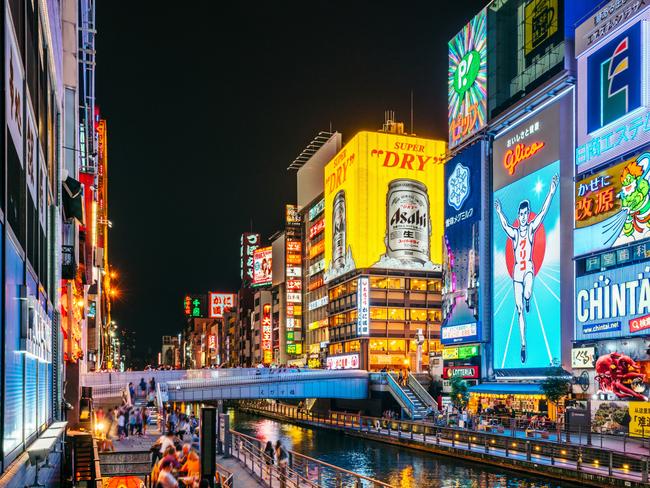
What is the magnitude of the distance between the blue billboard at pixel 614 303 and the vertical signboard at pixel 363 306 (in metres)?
47.0

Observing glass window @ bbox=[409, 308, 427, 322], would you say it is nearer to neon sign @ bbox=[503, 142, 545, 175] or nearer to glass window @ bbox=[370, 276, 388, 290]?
glass window @ bbox=[370, 276, 388, 290]

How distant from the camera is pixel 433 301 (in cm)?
10138

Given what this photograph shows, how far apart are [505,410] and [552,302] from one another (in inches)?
358

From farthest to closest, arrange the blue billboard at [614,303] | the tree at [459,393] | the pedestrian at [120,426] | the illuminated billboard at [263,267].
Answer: the illuminated billboard at [263,267] < the tree at [459,393] < the blue billboard at [614,303] < the pedestrian at [120,426]

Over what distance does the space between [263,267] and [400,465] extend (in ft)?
326

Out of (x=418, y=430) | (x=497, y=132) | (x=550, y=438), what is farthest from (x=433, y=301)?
(x=550, y=438)

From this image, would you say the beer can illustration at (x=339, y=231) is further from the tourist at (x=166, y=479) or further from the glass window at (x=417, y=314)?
the tourist at (x=166, y=479)

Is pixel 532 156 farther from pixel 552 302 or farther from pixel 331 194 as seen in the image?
pixel 331 194

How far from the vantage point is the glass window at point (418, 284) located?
100188 mm

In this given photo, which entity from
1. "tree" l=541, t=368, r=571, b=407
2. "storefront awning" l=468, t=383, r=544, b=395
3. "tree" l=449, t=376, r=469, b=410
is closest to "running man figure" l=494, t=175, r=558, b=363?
"storefront awning" l=468, t=383, r=544, b=395

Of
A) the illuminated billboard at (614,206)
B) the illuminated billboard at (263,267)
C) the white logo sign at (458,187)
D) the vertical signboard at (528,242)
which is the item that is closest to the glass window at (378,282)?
the white logo sign at (458,187)

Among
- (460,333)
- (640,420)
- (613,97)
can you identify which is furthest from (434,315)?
(640,420)

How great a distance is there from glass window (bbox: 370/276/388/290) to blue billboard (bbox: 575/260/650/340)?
48.5 metres

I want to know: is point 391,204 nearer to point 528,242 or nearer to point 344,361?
point 344,361
